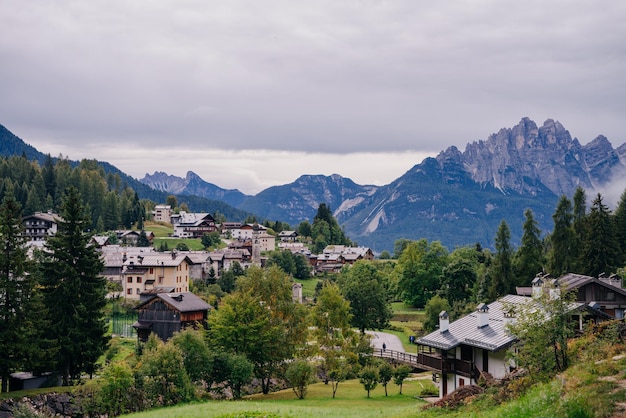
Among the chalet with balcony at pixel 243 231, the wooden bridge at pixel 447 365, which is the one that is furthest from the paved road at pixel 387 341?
the chalet with balcony at pixel 243 231

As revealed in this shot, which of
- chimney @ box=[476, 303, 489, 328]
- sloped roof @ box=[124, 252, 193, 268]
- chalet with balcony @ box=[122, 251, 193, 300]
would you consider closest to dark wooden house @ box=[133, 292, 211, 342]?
chimney @ box=[476, 303, 489, 328]

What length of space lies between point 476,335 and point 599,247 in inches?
1342

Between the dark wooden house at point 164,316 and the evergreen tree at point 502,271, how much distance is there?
29867 millimetres

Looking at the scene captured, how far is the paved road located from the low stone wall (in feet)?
112

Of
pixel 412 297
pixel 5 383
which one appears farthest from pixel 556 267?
pixel 5 383

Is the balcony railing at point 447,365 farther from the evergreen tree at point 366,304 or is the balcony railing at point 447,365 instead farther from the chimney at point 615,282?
the evergreen tree at point 366,304

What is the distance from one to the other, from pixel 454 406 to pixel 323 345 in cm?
3194

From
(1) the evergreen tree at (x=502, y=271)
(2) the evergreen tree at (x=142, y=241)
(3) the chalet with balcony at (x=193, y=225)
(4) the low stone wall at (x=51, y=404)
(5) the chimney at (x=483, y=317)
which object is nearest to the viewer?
(4) the low stone wall at (x=51, y=404)

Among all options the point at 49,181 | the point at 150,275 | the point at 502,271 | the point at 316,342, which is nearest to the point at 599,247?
the point at 502,271

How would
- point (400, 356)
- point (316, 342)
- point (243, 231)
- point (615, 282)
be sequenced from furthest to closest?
point (243, 231)
point (400, 356)
point (316, 342)
point (615, 282)

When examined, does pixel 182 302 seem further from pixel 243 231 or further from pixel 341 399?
pixel 243 231

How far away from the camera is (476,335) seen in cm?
3869

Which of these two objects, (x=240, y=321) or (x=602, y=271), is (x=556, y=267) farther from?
(x=240, y=321)

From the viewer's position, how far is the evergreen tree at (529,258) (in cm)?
7081
